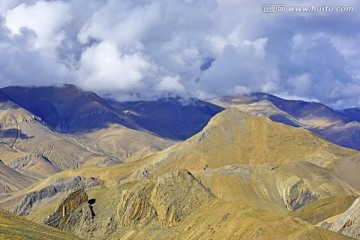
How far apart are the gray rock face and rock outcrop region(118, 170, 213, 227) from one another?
33175 millimetres

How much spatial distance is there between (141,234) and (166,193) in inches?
484

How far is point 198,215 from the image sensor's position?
458ft

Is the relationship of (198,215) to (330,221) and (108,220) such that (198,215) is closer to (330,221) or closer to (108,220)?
(108,220)

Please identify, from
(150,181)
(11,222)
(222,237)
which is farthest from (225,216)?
(11,222)

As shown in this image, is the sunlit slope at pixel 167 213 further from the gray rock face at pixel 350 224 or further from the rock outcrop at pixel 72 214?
the gray rock face at pixel 350 224

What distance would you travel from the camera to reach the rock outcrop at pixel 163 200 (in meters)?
144

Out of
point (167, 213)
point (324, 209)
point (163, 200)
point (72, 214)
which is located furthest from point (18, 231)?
point (324, 209)

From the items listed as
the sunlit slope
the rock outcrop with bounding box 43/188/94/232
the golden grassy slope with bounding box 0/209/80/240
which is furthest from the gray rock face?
the golden grassy slope with bounding box 0/209/80/240

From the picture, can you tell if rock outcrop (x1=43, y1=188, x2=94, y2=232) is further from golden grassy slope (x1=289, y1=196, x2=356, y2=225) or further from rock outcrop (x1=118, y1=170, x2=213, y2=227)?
golden grassy slope (x1=289, y1=196, x2=356, y2=225)

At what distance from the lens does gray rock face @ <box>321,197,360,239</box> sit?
14375cm

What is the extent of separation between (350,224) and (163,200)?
46927mm

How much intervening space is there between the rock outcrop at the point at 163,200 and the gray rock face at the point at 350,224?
109 ft

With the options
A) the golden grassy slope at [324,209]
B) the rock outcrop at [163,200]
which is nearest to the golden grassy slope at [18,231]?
the rock outcrop at [163,200]

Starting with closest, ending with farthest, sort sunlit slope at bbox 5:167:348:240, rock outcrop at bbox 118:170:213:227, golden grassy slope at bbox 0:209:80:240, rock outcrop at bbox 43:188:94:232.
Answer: golden grassy slope at bbox 0:209:80:240 → sunlit slope at bbox 5:167:348:240 → rock outcrop at bbox 118:170:213:227 → rock outcrop at bbox 43:188:94:232
